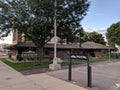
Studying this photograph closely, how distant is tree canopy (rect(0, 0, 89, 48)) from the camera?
816 inches

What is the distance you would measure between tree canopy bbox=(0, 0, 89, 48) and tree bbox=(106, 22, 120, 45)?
26501 millimetres

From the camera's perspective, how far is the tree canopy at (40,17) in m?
20.7

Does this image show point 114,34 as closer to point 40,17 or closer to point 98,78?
point 40,17

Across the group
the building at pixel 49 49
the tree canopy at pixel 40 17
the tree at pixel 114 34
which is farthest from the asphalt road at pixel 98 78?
the tree at pixel 114 34

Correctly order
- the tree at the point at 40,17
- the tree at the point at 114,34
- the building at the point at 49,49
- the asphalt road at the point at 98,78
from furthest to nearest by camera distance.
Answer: the tree at the point at 114,34
the building at the point at 49,49
the tree at the point at 40,17
the asphalt road at the point at 98,78

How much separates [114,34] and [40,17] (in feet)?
103

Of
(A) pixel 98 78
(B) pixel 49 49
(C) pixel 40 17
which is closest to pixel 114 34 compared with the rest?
(B) pixel 49 49

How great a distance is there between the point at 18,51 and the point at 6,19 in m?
10.6

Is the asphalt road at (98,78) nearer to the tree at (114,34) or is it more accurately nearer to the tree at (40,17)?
the tree at (40,17)

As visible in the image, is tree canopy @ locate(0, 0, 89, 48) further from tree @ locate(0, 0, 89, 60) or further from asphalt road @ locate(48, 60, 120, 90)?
asphalt road @ locate(48, 60, 120, 90)

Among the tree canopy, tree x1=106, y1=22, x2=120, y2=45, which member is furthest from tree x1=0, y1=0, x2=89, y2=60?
tree x1=106, y1=22, x2=120, y2=45

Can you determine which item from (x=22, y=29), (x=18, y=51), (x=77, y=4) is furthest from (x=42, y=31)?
(x=18, y=51)

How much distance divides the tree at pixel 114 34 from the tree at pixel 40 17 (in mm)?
26501

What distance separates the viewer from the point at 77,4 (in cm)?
2245
